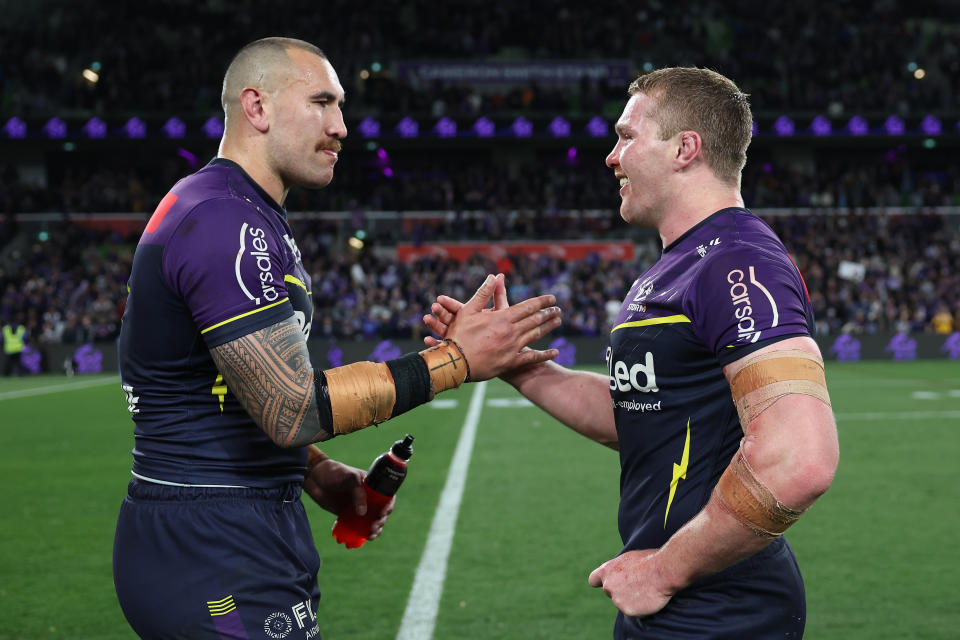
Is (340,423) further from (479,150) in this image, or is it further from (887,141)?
(887,141)

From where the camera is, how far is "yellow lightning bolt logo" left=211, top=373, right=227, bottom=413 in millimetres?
2494

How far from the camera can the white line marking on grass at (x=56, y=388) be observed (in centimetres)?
1823

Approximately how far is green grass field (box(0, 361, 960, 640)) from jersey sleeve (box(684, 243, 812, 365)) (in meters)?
3.12

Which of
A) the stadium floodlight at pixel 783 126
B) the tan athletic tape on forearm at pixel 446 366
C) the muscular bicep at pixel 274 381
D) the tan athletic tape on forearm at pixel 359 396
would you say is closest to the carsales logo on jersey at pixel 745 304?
the tan athletic tape on forearm at pixel 446 366

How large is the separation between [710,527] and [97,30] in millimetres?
43489

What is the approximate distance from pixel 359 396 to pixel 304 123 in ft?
2.97

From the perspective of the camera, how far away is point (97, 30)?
40.0 meters

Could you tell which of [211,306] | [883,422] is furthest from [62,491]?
[883,422]

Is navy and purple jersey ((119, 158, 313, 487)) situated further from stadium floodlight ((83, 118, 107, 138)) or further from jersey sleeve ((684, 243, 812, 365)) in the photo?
stadium floodlight ((83, 118, 107, 138))

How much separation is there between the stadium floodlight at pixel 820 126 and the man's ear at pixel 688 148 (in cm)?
3680

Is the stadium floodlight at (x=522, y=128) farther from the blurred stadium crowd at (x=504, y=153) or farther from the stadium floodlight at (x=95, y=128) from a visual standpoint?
the stadium floodlight at (x=95, y=128)

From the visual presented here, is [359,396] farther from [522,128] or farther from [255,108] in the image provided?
[522,128]

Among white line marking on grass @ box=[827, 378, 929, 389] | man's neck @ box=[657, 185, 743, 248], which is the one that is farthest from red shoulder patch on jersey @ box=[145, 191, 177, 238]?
white line marking on grass @ box=[827, 378, 929, 389]

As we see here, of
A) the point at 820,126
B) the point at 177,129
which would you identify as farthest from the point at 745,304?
the point at 820,126
